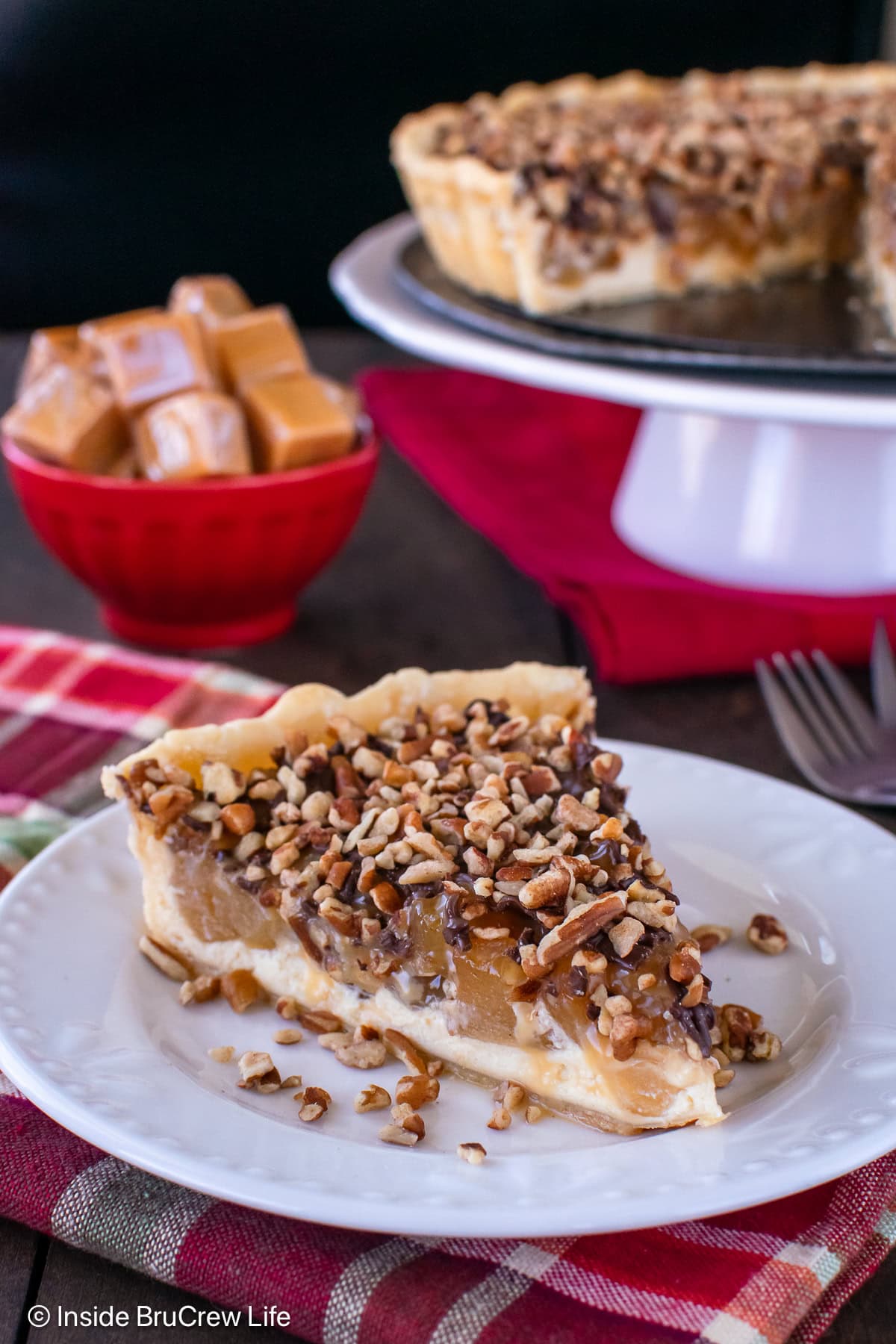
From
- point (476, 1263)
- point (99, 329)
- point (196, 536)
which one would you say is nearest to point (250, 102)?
point (99, 329)

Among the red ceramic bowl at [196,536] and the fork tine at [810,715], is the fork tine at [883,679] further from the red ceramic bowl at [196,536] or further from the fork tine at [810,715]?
the red ceramic bowl at [196,536]

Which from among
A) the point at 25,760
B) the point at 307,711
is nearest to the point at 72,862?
the point at 307,711

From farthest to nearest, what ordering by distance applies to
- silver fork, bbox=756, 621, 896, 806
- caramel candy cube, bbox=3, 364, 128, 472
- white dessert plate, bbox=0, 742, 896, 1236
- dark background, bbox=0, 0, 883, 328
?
1. dark background, bbox=0, 0, 883, 328
2. caramel candy cube, bbox=3, 364, 128, 472
3. silver fork, bbox=756, 621, 896, 806
4. white dessert plate, bbox=0, 742, 896, 1236

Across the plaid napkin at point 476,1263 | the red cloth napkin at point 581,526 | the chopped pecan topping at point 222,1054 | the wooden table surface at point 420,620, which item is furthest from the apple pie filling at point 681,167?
the plaid napkin at point 476,1263

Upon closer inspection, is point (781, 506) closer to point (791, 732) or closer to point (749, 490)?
point (749, 490)

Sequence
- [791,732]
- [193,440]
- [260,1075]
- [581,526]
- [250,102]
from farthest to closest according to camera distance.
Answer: [250,102], [581,526], [193,440], [791,732], [260,1075]

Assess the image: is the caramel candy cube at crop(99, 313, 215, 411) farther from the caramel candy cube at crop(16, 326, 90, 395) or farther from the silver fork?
the silver fork

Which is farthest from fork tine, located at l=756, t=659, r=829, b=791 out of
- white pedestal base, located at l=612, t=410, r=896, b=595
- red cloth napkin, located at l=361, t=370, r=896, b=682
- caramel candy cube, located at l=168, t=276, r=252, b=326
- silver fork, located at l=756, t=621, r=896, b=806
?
caramel candy cube, located at l=168, t=276, r=252, b=326
